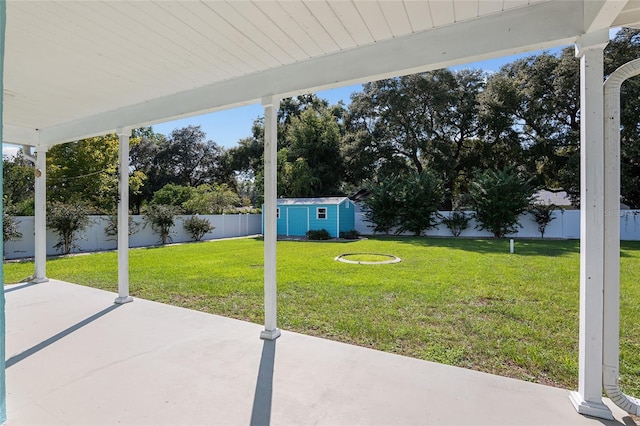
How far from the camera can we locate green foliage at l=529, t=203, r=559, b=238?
1338 cm

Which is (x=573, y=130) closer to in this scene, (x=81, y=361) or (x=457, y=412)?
(x=457, y=412)

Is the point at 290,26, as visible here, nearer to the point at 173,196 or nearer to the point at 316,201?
the point at 316,201

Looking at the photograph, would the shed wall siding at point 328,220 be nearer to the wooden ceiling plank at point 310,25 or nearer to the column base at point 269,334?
the column base at point 269,334

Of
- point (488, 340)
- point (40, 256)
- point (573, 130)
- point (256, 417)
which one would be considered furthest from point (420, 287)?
point (573, 130)

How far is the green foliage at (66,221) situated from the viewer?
9773mm

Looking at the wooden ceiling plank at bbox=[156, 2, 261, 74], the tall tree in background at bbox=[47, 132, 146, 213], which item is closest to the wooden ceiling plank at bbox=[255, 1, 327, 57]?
the wooden ceiling plank at bbox=[156, 2, 261, 74]

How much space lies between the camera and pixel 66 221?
32.8 ft

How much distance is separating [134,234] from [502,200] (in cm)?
1448

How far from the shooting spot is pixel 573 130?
614 inches

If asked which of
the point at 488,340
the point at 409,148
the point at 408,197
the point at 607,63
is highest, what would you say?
the point at 607,63

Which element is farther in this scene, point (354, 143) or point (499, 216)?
point (354, 143)

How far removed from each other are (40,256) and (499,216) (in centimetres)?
1467

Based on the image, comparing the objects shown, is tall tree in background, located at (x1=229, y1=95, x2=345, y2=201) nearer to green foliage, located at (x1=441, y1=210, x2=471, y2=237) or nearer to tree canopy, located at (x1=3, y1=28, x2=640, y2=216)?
tree canopy, located at (x1=3, y1=28, x2=640, y2=216)

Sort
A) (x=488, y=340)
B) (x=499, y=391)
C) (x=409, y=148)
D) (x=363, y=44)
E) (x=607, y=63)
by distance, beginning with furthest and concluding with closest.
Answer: (x=409, y=148) → (x=607, y=63) → (x=488, y=340) → (x=363, y=44) → (x=499, y=391)
